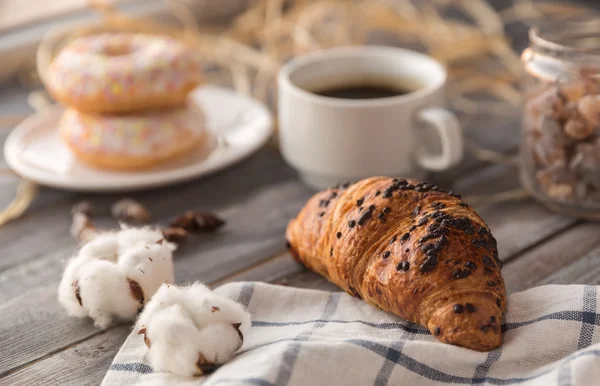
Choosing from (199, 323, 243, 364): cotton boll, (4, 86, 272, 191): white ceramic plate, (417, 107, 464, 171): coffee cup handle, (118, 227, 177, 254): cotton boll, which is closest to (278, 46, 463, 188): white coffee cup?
(417, 107, 464, 171): coffee cup handle

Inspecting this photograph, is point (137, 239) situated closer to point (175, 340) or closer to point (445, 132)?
point (175, 340)

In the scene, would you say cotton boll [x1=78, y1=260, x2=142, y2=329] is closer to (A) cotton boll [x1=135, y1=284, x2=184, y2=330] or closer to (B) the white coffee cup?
(A) cotton boll [x1=135, y1=284, x2=184, y2=330]

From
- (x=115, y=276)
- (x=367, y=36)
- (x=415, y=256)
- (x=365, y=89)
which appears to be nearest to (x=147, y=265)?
(x=115, y=276)

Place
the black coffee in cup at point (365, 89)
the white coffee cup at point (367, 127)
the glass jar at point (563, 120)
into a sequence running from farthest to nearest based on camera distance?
1. the black coffee in cup at point (365, 89)
2. the white coffee cup at point (367, 127)
3. the glass jar at point (563, 120)

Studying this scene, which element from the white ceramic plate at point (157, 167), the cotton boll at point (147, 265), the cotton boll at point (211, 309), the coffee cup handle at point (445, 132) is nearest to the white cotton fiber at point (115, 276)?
the cotton boll at point (147, 265)

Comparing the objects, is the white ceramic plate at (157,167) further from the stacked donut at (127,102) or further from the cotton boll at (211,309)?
the cotton boll at (211,309)
